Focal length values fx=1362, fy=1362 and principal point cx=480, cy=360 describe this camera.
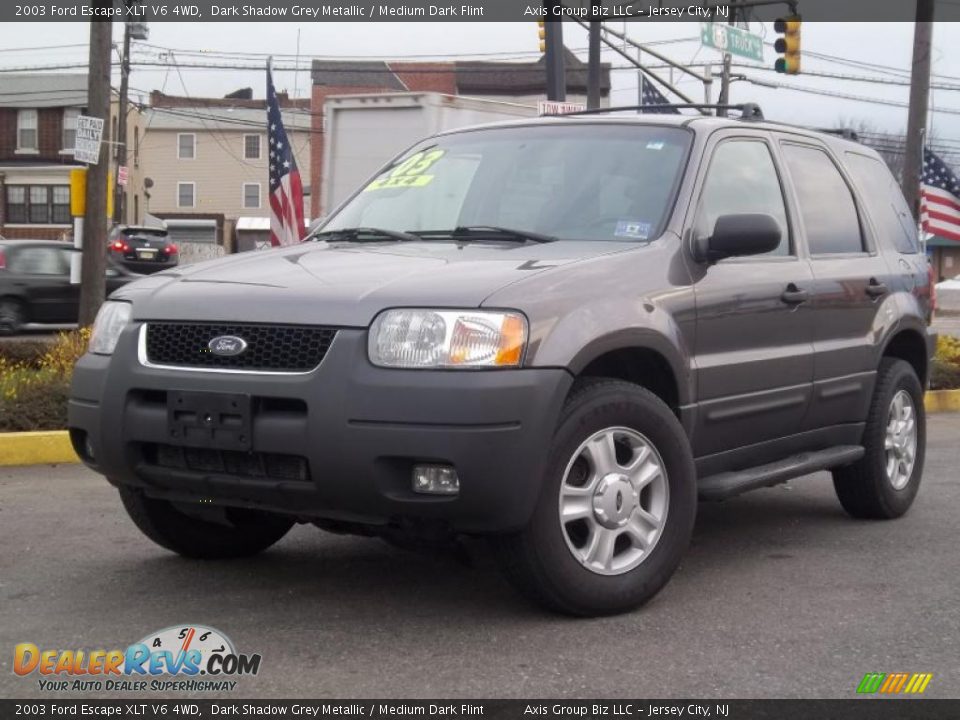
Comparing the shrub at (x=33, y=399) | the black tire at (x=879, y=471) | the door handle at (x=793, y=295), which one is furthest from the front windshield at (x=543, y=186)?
the shrub at (x=33, y=399)

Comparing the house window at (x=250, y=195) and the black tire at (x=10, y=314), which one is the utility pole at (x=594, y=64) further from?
the house window at (x=250, y=195)

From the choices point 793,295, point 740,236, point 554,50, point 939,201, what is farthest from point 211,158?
point 740,236

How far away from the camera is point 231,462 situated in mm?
4500

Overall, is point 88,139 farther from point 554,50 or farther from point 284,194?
point 554,50

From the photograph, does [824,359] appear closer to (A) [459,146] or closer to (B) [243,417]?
(A) [459,146]

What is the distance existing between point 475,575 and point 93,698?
1.85m

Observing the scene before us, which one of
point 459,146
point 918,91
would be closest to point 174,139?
point 918,91

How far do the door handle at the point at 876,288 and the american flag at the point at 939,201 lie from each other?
11.2 m

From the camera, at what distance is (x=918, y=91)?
1877 centimetres

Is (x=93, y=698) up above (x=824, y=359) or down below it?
below

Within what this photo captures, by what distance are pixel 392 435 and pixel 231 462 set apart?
24.9 inches

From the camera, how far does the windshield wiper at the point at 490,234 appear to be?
5195 millimetres
